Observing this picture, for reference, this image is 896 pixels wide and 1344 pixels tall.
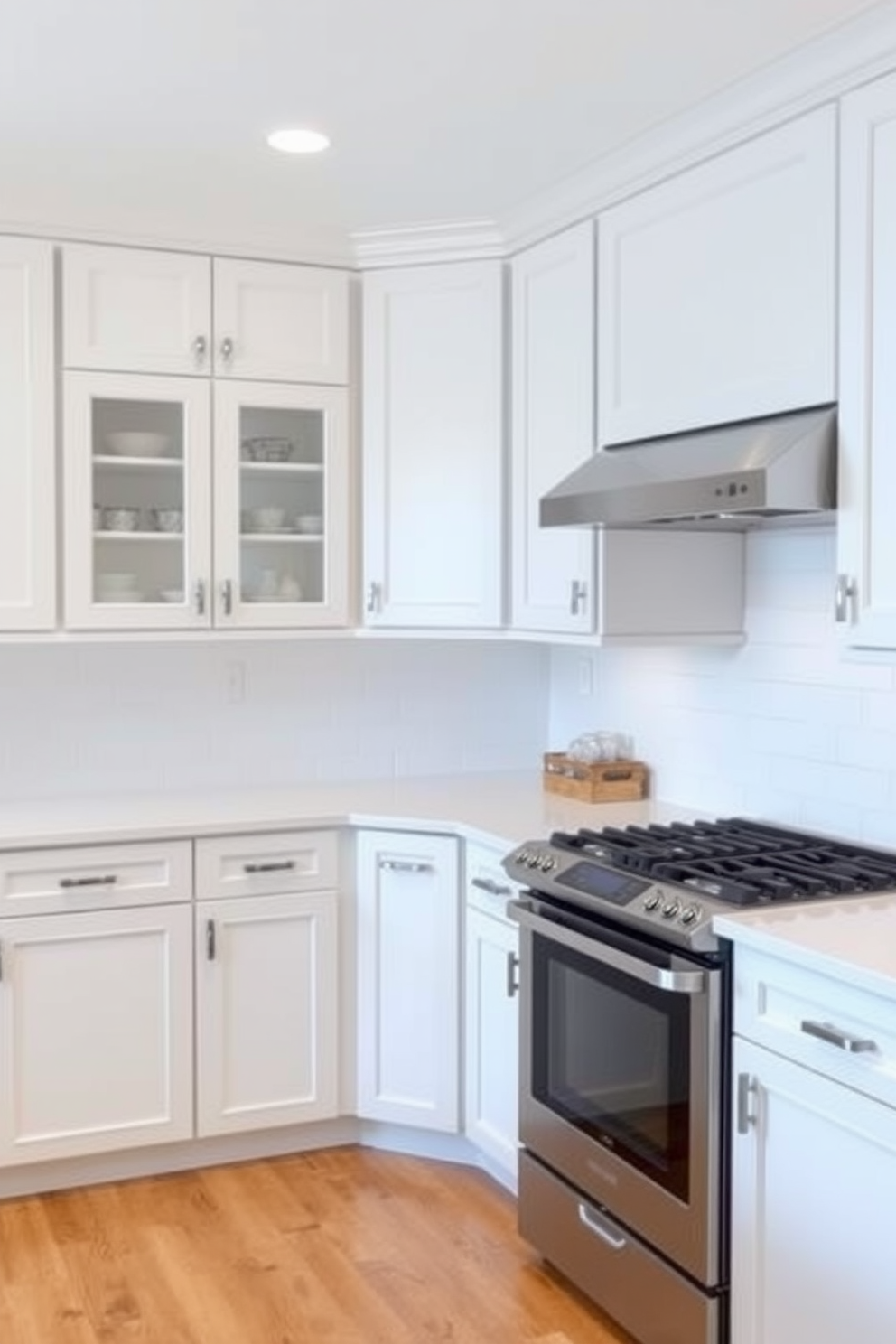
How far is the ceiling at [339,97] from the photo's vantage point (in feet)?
7.44

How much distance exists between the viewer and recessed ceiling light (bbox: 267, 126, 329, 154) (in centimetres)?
279

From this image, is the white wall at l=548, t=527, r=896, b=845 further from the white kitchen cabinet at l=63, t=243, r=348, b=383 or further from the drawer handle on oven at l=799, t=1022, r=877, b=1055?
the white kitchen cabinet at l=63, t=243, r=348, b=383

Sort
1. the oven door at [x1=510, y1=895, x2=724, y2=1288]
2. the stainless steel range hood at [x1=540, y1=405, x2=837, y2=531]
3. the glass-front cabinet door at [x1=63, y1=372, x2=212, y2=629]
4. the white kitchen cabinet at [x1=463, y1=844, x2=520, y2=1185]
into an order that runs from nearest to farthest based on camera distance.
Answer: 1. the oven door at [x1=510, y1=895, x2=724, y2=1288]
2. the stainless steel range hood at [x1=540, y1=405, x2=837, y2=531]
3. the white kitchen cabinet at [x1=463, y1=844, x2=520, y2=1185]
4. the glass-front cabinet door at [x1=63, y1=372, x2=212, y2=629]

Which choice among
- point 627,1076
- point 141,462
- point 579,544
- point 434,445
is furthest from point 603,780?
point 141,462

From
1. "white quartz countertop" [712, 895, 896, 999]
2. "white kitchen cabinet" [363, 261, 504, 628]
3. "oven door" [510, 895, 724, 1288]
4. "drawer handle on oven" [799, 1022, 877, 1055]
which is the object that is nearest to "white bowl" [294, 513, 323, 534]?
"white kitchen cabinet" [363, 261, 504, 628]

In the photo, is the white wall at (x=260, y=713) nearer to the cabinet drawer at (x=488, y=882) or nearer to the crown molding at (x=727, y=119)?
the cabinet drawer at (x=488, y=882)

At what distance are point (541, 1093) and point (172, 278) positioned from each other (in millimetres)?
2246

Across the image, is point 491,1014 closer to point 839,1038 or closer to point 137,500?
point 839,1038

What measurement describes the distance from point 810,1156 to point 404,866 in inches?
58.8

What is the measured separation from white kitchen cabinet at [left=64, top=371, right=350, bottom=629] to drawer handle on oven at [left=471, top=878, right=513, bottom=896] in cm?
89

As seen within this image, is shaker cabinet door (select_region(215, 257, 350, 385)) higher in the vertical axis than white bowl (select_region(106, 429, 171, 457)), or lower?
higher

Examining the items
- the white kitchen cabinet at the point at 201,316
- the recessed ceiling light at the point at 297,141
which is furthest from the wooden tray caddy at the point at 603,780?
the recessed ceiling light at the point at 297,141

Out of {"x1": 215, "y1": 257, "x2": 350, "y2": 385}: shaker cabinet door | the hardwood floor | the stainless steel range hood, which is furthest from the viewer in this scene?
{"x1": 215, "y1": 257, "x2": 350, "y2": 385}: shaker cabinet door

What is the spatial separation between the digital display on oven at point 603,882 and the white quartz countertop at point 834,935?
258mm
